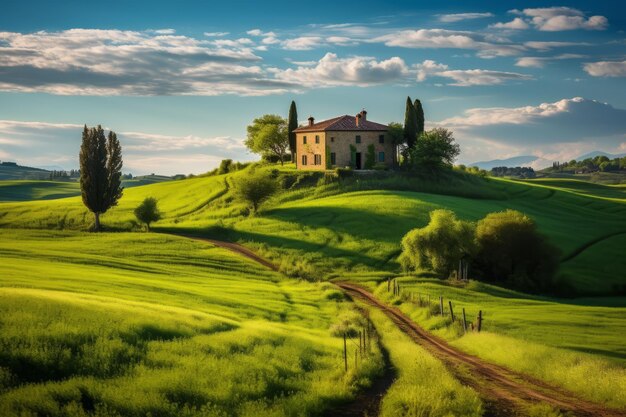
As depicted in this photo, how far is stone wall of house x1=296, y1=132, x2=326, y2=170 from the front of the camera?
122375 mm

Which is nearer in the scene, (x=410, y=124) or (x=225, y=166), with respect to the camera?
(x=410, y=124)

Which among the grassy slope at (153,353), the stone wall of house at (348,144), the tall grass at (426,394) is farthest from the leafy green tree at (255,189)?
the tall grass at (426,394)

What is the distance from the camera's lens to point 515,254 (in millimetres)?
72312

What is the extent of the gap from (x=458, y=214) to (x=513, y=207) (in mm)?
24125

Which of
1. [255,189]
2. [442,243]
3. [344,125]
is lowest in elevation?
[442,243]

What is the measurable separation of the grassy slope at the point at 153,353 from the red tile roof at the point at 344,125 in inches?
3227

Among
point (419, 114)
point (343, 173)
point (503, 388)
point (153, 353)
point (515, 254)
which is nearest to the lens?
point (153, 353)

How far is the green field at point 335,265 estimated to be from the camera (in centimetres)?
2848

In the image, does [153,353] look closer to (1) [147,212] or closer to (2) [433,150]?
(1) [147,212]

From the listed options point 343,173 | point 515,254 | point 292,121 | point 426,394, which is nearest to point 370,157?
point 343,173

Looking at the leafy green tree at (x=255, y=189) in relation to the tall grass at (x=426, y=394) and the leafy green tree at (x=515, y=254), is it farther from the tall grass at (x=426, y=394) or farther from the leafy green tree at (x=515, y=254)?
the tall grass at (x=426, y=394)

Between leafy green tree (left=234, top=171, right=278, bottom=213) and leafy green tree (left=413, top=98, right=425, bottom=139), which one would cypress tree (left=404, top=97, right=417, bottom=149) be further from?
leafy green tree (left=234, top=171, right=278, bottom=213)

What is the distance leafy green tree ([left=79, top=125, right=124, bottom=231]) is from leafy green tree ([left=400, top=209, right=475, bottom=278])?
49.2 m

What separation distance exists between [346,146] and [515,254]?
5657 cm
